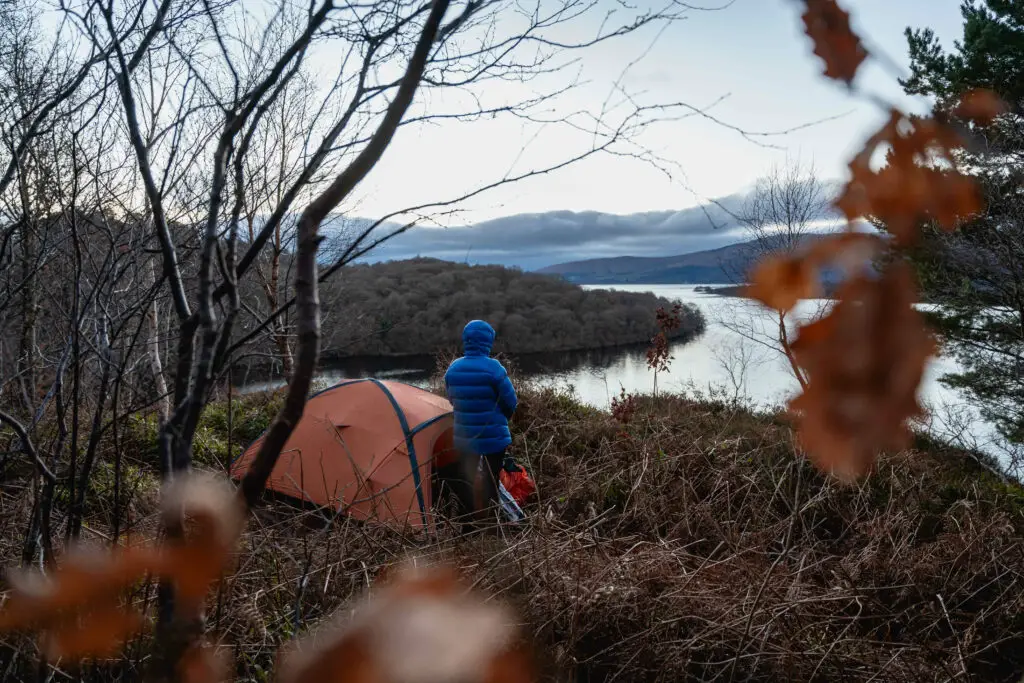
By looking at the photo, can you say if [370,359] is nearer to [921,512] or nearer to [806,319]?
[921,512]

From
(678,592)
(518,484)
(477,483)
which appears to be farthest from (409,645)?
(518,484)

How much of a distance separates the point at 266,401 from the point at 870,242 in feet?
24.6

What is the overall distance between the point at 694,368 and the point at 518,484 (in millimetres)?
21463

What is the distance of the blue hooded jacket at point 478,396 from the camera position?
373cm

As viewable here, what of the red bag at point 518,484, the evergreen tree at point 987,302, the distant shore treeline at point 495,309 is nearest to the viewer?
the red bag at point 518,484

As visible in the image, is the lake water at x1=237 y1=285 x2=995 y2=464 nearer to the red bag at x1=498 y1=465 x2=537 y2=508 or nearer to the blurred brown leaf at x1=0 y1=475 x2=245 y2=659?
the red bag at x1=498 y1=465 x2=537 y2=508

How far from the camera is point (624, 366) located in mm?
26547

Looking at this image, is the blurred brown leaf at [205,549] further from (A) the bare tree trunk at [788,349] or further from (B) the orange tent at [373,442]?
(B) the orange tent at [373,442]

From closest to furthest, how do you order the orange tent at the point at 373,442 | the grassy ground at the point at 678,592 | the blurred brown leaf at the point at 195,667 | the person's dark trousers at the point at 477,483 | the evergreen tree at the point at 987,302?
the blurred brown leaf at the point at 195,667 < the grassy ground at the point at 678,592 < the person's dark trousers at the point at 477,483 < the orange tent at the point at 373,442 < the evergreen tree at the point at 987,302

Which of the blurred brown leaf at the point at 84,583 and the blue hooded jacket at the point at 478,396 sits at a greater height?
the blurred brown leaf at the point at 84,583

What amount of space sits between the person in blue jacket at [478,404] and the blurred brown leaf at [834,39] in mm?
3218

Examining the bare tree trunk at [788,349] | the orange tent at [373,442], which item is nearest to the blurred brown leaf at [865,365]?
the bare tree trunk at [788,349]

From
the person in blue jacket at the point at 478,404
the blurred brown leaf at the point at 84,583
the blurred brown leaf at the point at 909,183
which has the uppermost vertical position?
the blurred brown leaf at the point at 909,183

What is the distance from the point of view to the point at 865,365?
373 millimetres
